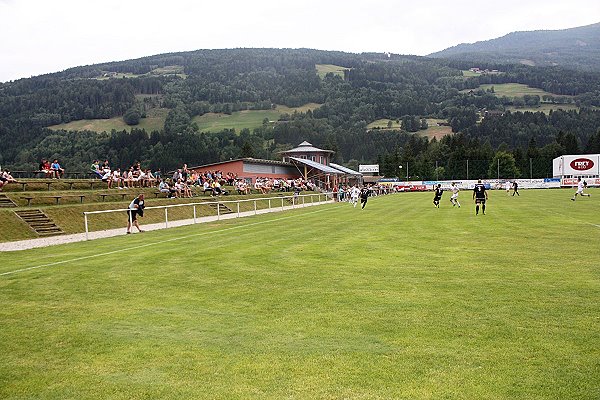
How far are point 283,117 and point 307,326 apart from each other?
15510 centimetres

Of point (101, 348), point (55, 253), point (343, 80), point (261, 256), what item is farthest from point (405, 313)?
point (343, 80)

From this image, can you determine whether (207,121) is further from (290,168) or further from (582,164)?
(582,164)

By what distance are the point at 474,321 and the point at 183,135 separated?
112287 millimetres

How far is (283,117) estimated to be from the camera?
Result: 15988 cm

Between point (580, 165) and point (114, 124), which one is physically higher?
point (114, 124)

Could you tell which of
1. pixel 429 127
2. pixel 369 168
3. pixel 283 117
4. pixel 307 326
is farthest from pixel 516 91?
pixel 307 326

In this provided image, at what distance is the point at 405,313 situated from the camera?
7.22 m

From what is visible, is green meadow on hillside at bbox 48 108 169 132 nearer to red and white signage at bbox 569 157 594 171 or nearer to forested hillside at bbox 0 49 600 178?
forested hillside at bbox 0 49 600 178

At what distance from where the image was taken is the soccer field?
4898mm

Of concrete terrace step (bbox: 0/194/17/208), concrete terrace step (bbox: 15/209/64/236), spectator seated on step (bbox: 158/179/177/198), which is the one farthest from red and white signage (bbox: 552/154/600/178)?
concrete terrace step (bbox: 0/194/17/208)

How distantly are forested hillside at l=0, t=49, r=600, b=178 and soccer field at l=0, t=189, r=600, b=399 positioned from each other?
278 feet

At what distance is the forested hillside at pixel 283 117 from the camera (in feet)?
350

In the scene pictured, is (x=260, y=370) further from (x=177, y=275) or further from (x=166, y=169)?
(x=166, y=169)

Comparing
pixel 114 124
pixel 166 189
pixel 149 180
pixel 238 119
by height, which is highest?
pixel 238 119
